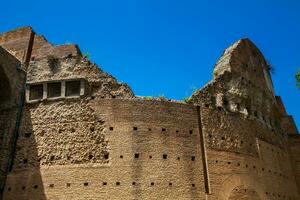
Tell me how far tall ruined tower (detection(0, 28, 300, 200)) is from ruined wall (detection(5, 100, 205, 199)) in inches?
1.4

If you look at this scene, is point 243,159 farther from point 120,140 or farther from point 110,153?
point 110,153

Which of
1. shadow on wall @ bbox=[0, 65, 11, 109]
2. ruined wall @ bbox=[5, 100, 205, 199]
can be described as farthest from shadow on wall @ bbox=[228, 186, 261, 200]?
shadow on wall @ bbox=[0, 65, 11, 109]

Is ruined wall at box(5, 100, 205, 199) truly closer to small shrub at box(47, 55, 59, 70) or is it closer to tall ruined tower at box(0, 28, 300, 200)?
tall ruined tower at box(0, 28, 300, 200)

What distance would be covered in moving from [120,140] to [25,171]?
3654 mm

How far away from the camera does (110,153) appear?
14.4m

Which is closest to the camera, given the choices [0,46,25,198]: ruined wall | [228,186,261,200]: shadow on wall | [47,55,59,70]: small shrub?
[228,186,261,200]: shadow on wall

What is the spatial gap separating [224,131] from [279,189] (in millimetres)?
3534

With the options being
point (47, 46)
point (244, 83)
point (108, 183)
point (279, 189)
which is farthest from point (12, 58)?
point (279, 189)

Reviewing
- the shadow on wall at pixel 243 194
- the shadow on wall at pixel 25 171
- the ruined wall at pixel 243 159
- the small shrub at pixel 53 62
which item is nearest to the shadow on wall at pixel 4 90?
the shadow on wall at pixel 25 171

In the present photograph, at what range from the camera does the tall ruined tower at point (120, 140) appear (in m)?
14.2

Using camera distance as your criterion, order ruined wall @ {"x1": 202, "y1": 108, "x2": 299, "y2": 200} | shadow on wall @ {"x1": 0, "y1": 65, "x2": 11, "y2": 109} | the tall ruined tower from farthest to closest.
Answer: shadow on wall @ {"x1": 0, "y1": 65, "x2": 11, "y2": 109} → ruined wall @ {"x1": 202, "y1": 108, "x2": 299, "y2": 200} → the tall ruined tower

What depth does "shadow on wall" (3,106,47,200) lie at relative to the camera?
14195 mm

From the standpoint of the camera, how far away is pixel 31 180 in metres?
14.4

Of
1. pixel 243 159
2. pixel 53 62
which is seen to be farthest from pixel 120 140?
A: pixel 243 159
